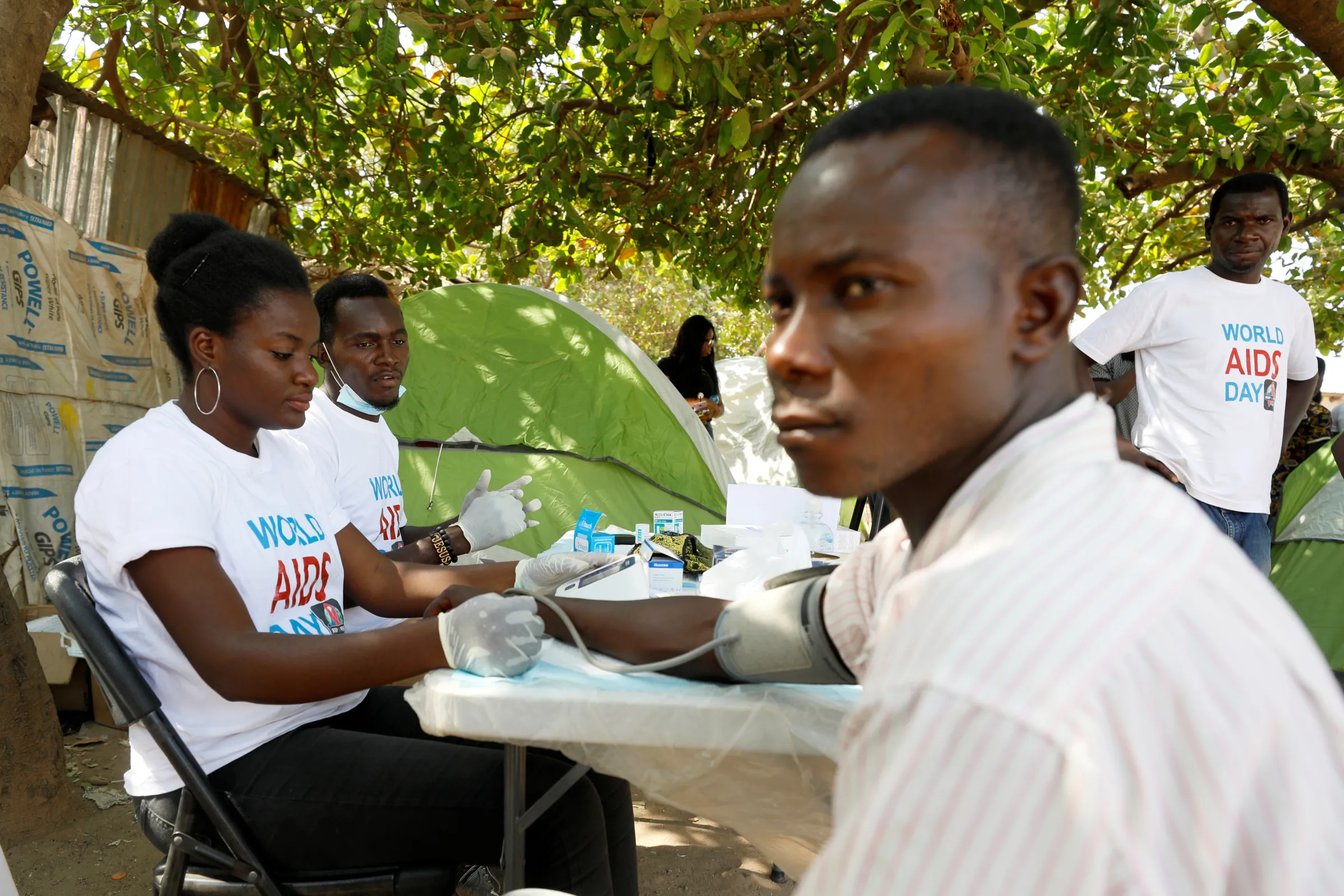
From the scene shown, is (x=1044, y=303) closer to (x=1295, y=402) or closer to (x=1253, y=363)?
(x=1253, y=363)

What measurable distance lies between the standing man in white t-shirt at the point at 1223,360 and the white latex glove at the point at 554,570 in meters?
1.71

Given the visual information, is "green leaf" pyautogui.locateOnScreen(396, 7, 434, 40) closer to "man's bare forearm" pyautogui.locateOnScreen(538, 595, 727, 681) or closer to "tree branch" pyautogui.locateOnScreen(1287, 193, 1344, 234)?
"man's bare forearm" pyautogui.locateOnScreen(538, 595, 727, 681)

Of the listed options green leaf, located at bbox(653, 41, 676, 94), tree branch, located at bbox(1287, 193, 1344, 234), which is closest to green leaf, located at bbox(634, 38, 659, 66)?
green leaf, located at bbox(653, 41, 676, 94)

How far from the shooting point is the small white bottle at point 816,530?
2.43 metres

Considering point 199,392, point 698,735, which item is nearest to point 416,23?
point 199,392

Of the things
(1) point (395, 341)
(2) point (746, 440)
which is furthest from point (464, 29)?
(2) point (746, 440)

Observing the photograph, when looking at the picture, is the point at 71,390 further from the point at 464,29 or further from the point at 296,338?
the point at 296,338

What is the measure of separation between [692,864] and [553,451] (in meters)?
1.89

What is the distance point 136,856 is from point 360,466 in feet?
3.87

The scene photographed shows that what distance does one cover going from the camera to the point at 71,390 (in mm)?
3533

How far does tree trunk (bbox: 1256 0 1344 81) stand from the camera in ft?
8.89

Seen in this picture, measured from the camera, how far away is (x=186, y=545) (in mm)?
1318

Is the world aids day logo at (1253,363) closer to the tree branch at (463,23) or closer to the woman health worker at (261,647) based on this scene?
the woman health worker at (261,647)

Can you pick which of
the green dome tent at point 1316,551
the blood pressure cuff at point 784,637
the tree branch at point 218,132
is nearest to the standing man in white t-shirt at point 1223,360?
the green dome tent at point 1316,551
